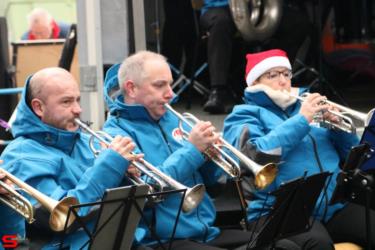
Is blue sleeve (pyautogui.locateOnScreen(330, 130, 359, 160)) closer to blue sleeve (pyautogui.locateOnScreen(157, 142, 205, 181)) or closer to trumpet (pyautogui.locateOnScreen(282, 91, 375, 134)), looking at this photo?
trumpet (pyautogui.locateOnScreen(282, 91, 375, 134))

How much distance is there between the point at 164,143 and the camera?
171 inches

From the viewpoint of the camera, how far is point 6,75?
763 cm

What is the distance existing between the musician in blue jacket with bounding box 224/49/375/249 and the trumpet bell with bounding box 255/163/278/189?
13cm

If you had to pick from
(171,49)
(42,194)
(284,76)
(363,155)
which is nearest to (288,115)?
(284,76)

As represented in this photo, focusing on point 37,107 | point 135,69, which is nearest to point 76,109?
point 37,107

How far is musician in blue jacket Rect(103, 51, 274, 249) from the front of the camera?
411cm

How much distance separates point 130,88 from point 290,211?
108 cm

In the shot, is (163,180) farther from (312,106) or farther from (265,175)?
(312,106)

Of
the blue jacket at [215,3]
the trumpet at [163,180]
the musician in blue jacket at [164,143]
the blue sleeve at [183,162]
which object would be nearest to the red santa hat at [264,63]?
the musician in blue jacket at [164,143]

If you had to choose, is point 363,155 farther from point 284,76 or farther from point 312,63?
point 312,63

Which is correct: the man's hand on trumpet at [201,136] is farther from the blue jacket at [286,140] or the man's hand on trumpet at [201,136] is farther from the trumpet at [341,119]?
the trumpet at [341,119]

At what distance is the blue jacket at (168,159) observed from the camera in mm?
4102

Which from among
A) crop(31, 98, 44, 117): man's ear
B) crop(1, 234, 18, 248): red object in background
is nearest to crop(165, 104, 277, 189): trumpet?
crop(31, 98, 44, 117): man's ear

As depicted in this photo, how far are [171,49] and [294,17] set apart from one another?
1212mm
